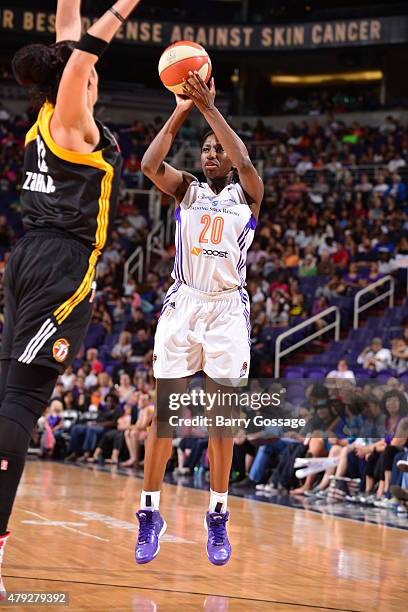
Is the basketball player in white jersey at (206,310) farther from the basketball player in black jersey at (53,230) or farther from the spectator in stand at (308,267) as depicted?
the spectator in stand at (308,267)

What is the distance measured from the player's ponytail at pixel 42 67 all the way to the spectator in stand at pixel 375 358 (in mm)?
9652

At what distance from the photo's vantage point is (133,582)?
5.43 metres

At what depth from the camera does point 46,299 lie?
4062mm

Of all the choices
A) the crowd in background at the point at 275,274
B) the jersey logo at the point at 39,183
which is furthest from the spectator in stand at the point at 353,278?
the jersey logo at the point at 39,183

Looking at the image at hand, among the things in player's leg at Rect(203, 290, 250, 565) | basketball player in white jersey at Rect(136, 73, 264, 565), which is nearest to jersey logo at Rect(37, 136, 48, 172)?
basketball player in white jersey at Rect(136, 73, 264, 565)

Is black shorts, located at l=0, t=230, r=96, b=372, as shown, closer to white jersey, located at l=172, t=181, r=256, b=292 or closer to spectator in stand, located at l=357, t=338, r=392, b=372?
white jersey, located at l=172, t=181, r=256, b=292

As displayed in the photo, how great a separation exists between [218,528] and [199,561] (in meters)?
0.83

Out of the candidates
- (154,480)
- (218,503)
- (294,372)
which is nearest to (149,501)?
(154,480)

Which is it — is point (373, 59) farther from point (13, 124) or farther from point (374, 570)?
point (374, 570)

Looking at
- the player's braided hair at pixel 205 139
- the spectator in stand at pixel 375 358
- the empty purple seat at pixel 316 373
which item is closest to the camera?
the player's braided hair at pixel 205 139

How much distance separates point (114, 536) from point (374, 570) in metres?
2.01

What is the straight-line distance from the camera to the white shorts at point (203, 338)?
5.48 meters

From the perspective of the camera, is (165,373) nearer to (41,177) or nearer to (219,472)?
(219,472)

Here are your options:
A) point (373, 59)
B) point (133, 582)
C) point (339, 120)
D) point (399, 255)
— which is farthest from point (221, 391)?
point (373, 59)
